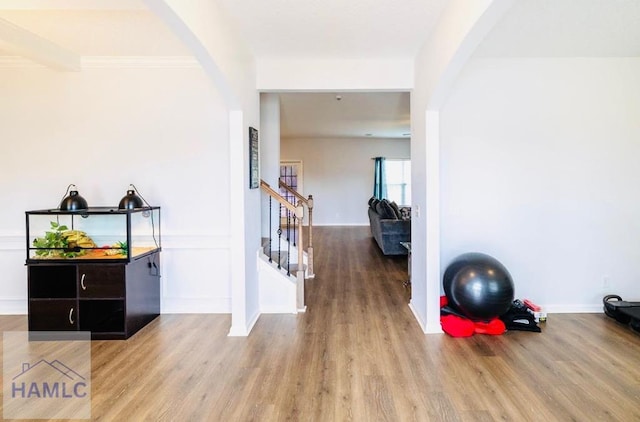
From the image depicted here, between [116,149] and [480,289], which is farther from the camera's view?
[116,149]

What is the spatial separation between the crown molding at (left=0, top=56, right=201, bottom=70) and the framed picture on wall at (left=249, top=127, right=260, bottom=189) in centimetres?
97

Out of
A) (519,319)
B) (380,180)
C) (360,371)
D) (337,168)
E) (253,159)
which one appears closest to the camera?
(360,371)

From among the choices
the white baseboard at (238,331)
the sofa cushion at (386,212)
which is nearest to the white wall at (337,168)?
the sofa cushion at (386,212)

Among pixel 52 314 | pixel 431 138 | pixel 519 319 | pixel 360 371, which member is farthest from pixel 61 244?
pixel 519 319

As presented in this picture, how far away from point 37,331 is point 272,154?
11.1 feet

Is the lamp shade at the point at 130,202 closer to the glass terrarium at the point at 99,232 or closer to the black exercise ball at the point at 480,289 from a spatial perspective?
the glass terrarium at the point at 99,232

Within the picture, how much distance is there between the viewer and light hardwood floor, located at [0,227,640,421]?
223cm

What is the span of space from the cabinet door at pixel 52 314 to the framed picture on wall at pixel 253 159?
1926mm

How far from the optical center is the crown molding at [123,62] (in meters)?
3.82

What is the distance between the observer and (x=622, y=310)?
3557 mm

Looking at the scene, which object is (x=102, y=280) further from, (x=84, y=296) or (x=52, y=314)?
(x=52, y=314)

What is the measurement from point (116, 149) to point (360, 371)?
128 inches

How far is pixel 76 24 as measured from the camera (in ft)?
10.0

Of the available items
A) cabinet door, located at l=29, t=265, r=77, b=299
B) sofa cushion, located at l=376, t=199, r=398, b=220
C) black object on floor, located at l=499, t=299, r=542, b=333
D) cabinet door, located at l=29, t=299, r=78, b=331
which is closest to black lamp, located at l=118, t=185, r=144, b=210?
cabinet door, located at l=29, t=265, r=77, b=299
